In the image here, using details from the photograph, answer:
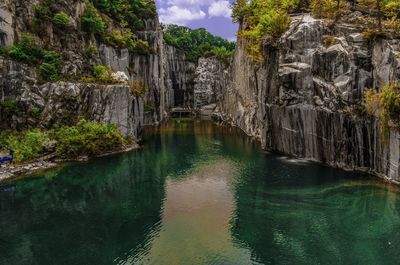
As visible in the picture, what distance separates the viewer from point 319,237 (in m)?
21.8

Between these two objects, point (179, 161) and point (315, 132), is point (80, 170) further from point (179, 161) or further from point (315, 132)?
point (315, 132)

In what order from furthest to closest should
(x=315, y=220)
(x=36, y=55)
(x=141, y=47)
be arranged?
(x=141, y=47) < (x=36, y=55) < (x=315, y=220)

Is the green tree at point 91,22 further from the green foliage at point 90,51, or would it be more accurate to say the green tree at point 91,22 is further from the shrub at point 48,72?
the shrub at point 48,72

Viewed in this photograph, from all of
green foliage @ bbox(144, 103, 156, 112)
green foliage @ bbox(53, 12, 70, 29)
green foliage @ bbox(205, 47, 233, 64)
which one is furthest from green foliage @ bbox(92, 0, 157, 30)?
green foliage @ bbox(205, 47, 233, 64)

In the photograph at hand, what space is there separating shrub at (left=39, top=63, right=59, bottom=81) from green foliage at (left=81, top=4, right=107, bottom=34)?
1026 centimetres

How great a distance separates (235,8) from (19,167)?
47175 mm

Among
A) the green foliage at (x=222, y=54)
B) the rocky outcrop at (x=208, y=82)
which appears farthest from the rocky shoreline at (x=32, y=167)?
the green foliage at (x=222, y=54)

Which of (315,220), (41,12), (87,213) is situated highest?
(41,12)

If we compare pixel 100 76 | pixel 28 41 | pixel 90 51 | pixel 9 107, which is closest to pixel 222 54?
pixel 90 51

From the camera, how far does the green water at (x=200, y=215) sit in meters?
20.0

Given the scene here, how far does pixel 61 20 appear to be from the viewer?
155 feet

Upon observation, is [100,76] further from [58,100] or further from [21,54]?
[21,54]

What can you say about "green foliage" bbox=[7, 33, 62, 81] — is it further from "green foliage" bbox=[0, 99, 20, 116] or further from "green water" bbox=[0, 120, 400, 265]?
"green water" bbox=[0, 120, 400, 265]

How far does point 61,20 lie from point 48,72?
25.6 ft
